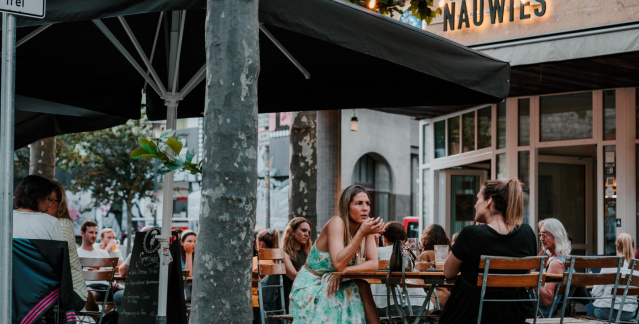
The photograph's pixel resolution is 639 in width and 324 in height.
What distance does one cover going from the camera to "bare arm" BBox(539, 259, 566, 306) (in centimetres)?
713

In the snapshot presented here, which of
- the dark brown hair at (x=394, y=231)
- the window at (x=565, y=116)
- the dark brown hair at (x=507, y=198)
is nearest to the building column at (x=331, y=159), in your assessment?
the window at (x=565, y=116)

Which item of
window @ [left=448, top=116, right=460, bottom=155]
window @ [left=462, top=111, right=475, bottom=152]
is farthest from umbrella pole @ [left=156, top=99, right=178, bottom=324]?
window @ [left=448, top=116, right=460, bottom=155]

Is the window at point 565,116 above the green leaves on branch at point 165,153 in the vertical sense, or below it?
above

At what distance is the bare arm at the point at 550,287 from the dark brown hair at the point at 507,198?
5.83 feet

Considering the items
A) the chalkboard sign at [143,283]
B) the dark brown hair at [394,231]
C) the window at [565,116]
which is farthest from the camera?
the window at [565,116]

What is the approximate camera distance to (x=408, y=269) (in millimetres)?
6562

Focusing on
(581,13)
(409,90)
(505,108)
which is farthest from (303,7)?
(505,108)

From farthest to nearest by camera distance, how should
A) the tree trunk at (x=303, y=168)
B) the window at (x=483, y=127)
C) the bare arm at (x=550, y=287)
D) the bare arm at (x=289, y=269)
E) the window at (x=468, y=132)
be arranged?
the window at (x=468, y=132), the window at (x=483, y=127), the tree trunk at (x=303, y=168), the bare arm at (x=289, y=269), the bare arm at (x=550, y=287)

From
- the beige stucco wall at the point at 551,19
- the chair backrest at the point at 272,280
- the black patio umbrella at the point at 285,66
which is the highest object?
the beige stucco wall at the point at 551,19

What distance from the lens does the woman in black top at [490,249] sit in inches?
215

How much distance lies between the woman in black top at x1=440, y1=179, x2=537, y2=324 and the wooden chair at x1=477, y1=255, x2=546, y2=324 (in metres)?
0.09

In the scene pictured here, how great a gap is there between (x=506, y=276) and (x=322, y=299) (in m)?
1.47

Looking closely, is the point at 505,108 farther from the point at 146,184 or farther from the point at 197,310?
the point at 146,184

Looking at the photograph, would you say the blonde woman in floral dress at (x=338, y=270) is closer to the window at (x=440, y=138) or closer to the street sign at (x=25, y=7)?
the street sign at (x=25, y=7)
